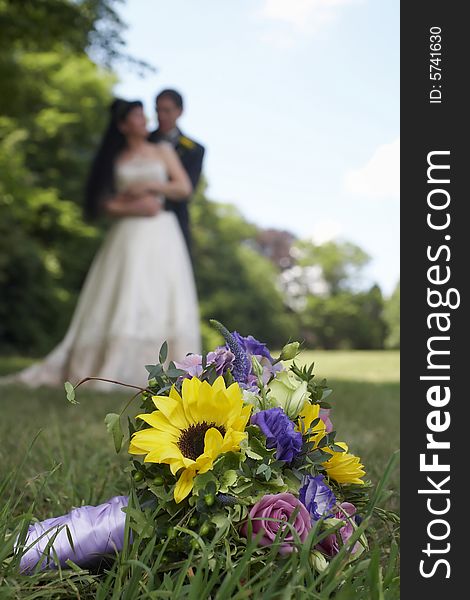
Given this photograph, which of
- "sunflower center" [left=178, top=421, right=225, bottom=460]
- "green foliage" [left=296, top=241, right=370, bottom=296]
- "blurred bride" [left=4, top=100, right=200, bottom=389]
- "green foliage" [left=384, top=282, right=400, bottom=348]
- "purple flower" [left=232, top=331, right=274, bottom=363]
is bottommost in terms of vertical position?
"sunflower center" [left=178, top=421, right=225, bottom=460]

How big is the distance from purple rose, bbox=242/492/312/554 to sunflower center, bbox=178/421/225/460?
0.11 m

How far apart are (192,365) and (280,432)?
20 centimetres

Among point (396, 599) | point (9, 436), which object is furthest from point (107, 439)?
point (396, 599)

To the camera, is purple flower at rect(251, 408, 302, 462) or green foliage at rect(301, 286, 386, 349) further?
green foliage at rect(301, 286, 386, 349)

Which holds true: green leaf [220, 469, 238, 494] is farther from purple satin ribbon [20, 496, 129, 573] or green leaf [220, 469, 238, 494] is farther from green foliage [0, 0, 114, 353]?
green foliage [0, 0, 114, 353]

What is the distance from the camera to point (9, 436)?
2254 millimetres

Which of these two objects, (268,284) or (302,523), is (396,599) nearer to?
(302,523)

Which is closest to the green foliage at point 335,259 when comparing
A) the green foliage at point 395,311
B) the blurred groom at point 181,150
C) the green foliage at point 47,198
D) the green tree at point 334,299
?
the green tree at point 334,299

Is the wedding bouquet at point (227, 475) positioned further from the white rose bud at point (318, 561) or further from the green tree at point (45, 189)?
the green tree at point (45, 189)

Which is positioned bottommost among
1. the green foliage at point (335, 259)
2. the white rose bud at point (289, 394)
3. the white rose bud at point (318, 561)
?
the white rose bud at point (318, 561)

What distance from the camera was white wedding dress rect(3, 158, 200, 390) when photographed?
4.98 meters

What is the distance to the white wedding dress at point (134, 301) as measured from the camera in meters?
4.98

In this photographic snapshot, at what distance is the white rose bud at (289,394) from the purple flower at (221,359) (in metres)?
0.07

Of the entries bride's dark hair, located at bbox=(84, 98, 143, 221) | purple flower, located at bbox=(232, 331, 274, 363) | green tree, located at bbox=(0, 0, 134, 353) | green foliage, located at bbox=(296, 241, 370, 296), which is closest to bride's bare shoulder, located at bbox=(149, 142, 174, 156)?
bride's dark hair, located at bbox=(84, 98, 143, 221)
